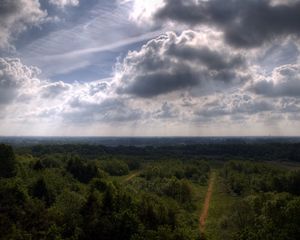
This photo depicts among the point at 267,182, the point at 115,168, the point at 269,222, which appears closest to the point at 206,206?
the point at 267,182

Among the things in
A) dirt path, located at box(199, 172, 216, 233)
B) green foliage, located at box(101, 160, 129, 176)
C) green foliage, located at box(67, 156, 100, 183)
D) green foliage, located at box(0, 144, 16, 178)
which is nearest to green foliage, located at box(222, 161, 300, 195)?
dirt path, located at box(199, 172, 216, 233)

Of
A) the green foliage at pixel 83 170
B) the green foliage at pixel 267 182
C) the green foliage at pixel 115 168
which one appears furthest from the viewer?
the green foliage at pixel 115 168

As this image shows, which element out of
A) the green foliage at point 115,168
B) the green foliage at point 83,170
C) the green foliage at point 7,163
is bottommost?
the green foliage at point 115,168

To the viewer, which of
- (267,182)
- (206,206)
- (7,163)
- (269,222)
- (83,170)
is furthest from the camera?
(83,170)

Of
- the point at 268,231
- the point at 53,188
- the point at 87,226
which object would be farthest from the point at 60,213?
the point at 268,231

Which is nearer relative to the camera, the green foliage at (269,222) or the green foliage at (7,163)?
the green foliage at (269,222)

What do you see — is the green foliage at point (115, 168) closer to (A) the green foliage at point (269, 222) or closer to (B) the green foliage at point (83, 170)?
(B) the green foliage at point (83, 170)

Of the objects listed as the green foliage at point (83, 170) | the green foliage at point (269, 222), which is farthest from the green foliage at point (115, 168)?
the green foliage at point (269, 222)

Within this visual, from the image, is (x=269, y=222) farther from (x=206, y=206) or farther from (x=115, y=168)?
(x=115, y=168)

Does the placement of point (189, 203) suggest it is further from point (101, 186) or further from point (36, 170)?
point (36, 170)
